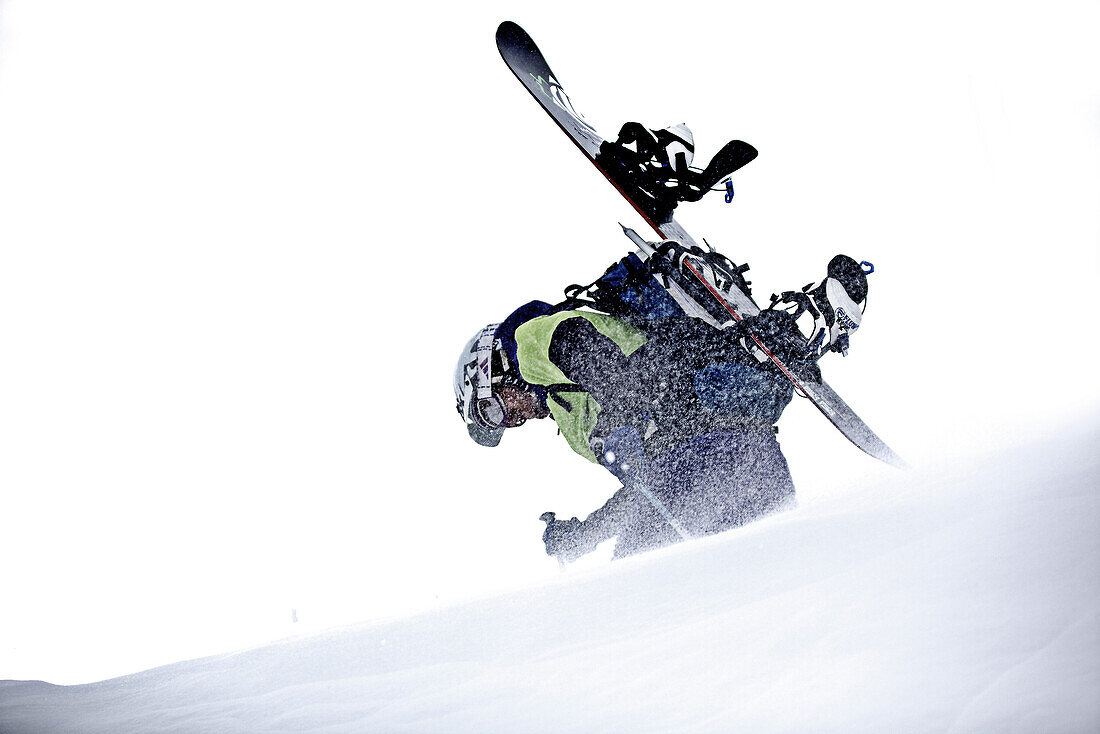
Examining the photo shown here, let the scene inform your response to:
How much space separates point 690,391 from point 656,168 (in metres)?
0.77

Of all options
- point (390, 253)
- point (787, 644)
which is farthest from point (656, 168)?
point (390, 253)

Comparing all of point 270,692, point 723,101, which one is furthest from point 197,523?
point 723,101

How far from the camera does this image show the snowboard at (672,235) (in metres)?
2.13

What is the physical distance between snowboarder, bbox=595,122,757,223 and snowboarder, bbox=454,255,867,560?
0.43m

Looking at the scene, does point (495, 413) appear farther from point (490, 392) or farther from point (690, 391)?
point (690, 391)

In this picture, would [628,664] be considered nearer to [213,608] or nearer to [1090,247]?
[213,608]

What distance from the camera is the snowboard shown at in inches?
83.7

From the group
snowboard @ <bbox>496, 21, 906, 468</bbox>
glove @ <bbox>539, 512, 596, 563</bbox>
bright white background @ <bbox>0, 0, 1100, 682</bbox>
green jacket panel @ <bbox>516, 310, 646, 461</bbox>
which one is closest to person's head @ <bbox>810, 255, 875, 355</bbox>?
snowboard @ <bbox>496, 21, 906, 468</bbox>

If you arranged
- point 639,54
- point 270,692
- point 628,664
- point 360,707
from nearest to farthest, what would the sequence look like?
point 628,664
point 360,707
point 270,692
point 639,54

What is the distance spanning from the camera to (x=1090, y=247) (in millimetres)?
4324

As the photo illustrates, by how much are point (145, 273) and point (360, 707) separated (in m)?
8.60

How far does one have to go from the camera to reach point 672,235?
2305mm

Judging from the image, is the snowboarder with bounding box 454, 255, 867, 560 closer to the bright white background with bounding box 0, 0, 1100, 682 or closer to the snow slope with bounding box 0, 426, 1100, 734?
the bright white background with bounding box 0, 0, 1100, 682

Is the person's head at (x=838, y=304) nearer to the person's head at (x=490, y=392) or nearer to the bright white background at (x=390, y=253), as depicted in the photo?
the bright white background at (x=390, y=253)
